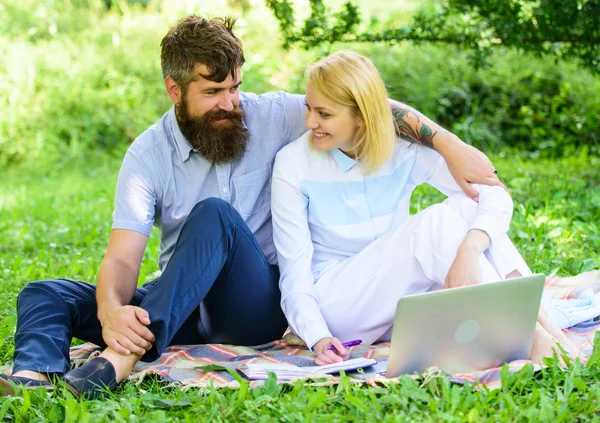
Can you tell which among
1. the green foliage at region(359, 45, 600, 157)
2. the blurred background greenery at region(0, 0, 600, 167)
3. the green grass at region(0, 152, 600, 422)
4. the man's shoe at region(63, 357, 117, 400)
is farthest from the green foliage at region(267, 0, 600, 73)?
the man's shoe at region(63, 357, 117, 400)

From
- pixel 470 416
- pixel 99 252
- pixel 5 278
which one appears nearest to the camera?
pixel 470 416

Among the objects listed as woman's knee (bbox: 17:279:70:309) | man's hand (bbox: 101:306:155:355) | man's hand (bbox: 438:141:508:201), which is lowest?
man's hand (bbox: 101:306:155:355)

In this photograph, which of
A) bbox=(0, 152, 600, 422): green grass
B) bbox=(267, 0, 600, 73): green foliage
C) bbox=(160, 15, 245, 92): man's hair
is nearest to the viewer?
bbox=(0, 152, 600, 422): green grass

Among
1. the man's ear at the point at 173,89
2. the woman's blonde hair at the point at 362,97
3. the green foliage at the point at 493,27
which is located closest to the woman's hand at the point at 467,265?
the woman's blonde hair at the point at 362,97

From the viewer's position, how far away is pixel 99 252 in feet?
17.0

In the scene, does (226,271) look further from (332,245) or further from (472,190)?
(472,190)

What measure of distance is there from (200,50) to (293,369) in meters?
1.36

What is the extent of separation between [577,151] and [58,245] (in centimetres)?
437

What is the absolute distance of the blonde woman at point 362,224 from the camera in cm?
306

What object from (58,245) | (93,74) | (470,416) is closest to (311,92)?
(470,416)

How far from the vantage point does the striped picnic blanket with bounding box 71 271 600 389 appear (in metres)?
2.80

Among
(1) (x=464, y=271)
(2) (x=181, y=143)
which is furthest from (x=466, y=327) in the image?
(2) (x=181, y=143)

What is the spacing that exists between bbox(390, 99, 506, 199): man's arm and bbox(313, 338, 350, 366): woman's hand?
832mm

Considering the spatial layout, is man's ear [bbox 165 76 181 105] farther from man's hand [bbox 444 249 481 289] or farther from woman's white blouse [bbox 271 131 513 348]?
man's hand [bbox 444 249 481 289]
